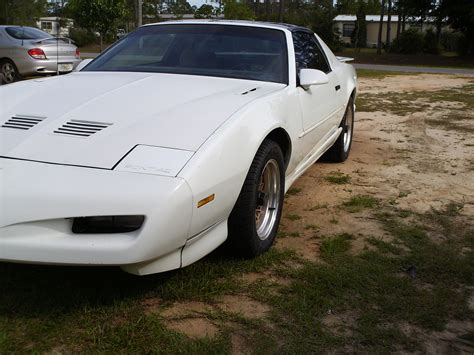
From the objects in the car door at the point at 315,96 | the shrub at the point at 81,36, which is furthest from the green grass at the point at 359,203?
the shrub at the point at 81,36

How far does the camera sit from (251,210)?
9.37 ft

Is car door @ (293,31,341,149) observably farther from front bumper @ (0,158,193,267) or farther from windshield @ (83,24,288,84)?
front bumper @ (0,158,193,267)

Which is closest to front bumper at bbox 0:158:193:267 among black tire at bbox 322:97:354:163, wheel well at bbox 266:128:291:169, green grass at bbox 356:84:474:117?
wheel well at bbox 266:128:291:169

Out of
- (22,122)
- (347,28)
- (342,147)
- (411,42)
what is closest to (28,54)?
(342,147)

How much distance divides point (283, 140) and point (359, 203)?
119cm

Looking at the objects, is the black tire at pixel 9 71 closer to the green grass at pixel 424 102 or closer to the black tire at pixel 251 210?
the green grass at pixel 424 102

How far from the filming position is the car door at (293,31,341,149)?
383cm

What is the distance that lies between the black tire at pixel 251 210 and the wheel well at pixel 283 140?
0.11m

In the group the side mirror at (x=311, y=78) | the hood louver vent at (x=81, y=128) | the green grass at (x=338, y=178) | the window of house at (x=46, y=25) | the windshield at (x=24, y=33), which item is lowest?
the green grass at (x=338, y=178)

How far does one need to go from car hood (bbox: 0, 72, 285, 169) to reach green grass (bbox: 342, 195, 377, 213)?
1264 millimetres

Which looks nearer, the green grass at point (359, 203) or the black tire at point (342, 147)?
the green grass at point (359, 203)

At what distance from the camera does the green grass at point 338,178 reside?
490 cm

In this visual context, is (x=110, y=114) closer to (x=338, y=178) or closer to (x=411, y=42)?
(x=338, y=178)

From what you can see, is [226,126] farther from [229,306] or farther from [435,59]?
[435,59]
